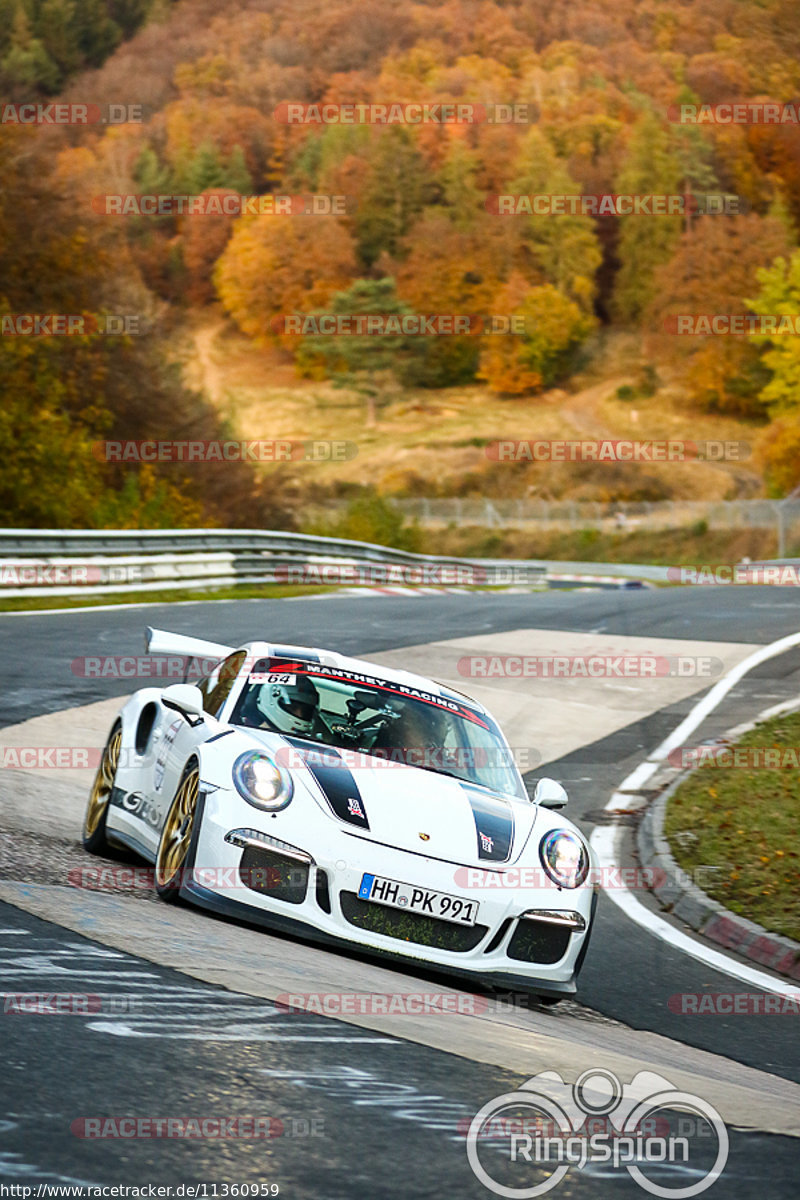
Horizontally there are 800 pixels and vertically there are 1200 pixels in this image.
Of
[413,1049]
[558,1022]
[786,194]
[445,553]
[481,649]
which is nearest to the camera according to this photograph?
[413,1049]

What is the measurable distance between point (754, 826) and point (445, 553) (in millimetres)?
74709

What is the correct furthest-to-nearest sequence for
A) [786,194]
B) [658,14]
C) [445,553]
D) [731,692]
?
[658,14] → [786,194] → [445,553] → [731,692]

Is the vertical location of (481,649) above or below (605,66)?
below

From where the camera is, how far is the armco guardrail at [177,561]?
73.8 ft

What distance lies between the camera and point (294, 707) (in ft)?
24.6

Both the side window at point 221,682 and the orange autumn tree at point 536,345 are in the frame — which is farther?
the orange autumn tree at point 536,345

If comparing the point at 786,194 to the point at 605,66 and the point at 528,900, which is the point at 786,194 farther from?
the point at 528,900

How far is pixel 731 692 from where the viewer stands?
17.2 meters

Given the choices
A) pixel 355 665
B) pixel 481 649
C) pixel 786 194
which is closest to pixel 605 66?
pixel 786 194
